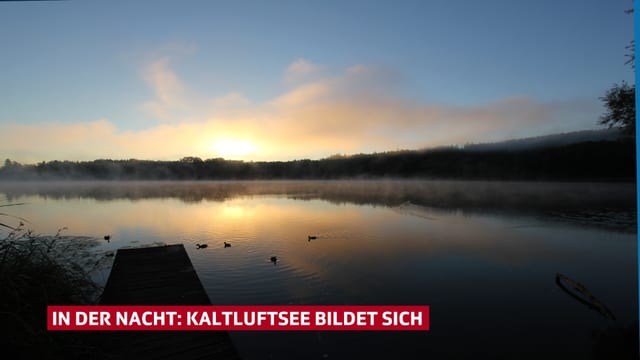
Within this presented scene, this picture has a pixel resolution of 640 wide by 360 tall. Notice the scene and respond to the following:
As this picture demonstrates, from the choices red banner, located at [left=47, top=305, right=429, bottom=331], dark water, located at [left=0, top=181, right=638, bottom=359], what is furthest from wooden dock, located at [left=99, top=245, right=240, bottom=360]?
dark water, located at [left=0, top=181, right=638, bottom=359]

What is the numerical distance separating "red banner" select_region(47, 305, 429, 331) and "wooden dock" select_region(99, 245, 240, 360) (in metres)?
0.34

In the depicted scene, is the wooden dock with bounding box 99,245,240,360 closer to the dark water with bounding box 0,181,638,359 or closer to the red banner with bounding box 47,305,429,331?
the red banner with bounding box 47,305,429,331

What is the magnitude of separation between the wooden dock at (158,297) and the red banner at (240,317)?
0.34 meters

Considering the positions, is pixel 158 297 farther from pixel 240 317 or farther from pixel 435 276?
pixel 435 276

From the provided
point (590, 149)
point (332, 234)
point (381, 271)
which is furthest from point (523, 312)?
point (590, 149)

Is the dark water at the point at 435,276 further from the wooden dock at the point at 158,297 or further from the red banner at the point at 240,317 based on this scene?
the wooden dock at the point at 158,297

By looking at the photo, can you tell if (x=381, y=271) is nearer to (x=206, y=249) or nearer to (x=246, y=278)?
(x=246, y=278)

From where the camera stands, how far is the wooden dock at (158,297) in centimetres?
538

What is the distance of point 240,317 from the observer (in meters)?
9.30

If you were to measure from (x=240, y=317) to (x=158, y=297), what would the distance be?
244 cm

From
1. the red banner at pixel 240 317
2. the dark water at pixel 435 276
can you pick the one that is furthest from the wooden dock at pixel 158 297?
the dark water at pixel 435 276

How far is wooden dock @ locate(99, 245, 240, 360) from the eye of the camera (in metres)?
5.38

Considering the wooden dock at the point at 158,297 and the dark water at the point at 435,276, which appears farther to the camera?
the dark water at the point at 435,276

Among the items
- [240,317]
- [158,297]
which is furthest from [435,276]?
[158,297]
